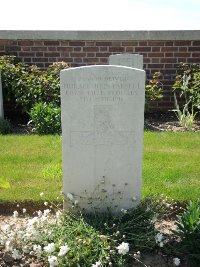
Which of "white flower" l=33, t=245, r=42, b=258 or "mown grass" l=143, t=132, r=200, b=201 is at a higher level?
"mown grass" l=143, t=132, r=200, b=201

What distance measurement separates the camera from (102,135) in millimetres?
3297

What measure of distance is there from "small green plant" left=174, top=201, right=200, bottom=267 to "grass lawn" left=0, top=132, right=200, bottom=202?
2.75 feet

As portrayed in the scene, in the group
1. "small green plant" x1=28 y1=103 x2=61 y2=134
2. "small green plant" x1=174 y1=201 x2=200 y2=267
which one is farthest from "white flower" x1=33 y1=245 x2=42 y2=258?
"small green plant" x1=28 y1=103 x2=61 y2=134

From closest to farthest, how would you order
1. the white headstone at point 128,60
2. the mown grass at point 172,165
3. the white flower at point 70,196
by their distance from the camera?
the white flower at point 70,196
the mown grass at point 172,165
the white headstone at point 128,60

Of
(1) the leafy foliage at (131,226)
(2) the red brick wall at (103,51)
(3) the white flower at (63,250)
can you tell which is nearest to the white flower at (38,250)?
(3) the white flower at (63,250)

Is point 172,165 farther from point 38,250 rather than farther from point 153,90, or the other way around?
point 153,90

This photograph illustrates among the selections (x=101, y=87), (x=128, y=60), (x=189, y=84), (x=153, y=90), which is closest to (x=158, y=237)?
(x=101, y=87)

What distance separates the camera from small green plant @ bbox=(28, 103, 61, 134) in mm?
6262

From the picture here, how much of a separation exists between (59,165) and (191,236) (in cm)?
221

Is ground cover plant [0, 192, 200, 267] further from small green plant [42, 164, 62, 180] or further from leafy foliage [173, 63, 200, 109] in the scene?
leafy foliage [173, 63, 200, 109]

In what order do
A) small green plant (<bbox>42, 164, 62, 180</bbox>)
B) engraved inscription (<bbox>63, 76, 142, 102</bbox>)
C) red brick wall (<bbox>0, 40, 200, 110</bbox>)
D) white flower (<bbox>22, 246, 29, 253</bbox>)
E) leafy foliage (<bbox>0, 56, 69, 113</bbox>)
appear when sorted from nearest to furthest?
white flower (<bbox>22, 246, 29, 253</bbox>) → engraved inscription (<bbox>63, 76, 142, 102</bbox>) → small green plant (<bbox>42, 164, 62, 180</bbox>) → leafy foliage (<bbox>0, 56, 69, 113</bbox>) → red brick wall (<bbox>0, 40, 200, 110</bbox>)

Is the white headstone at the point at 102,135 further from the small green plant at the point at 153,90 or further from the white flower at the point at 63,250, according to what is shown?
the small green plant at the point at 153,90

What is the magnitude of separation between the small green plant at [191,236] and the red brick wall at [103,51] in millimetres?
5090

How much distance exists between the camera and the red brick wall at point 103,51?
7570 millimetres
